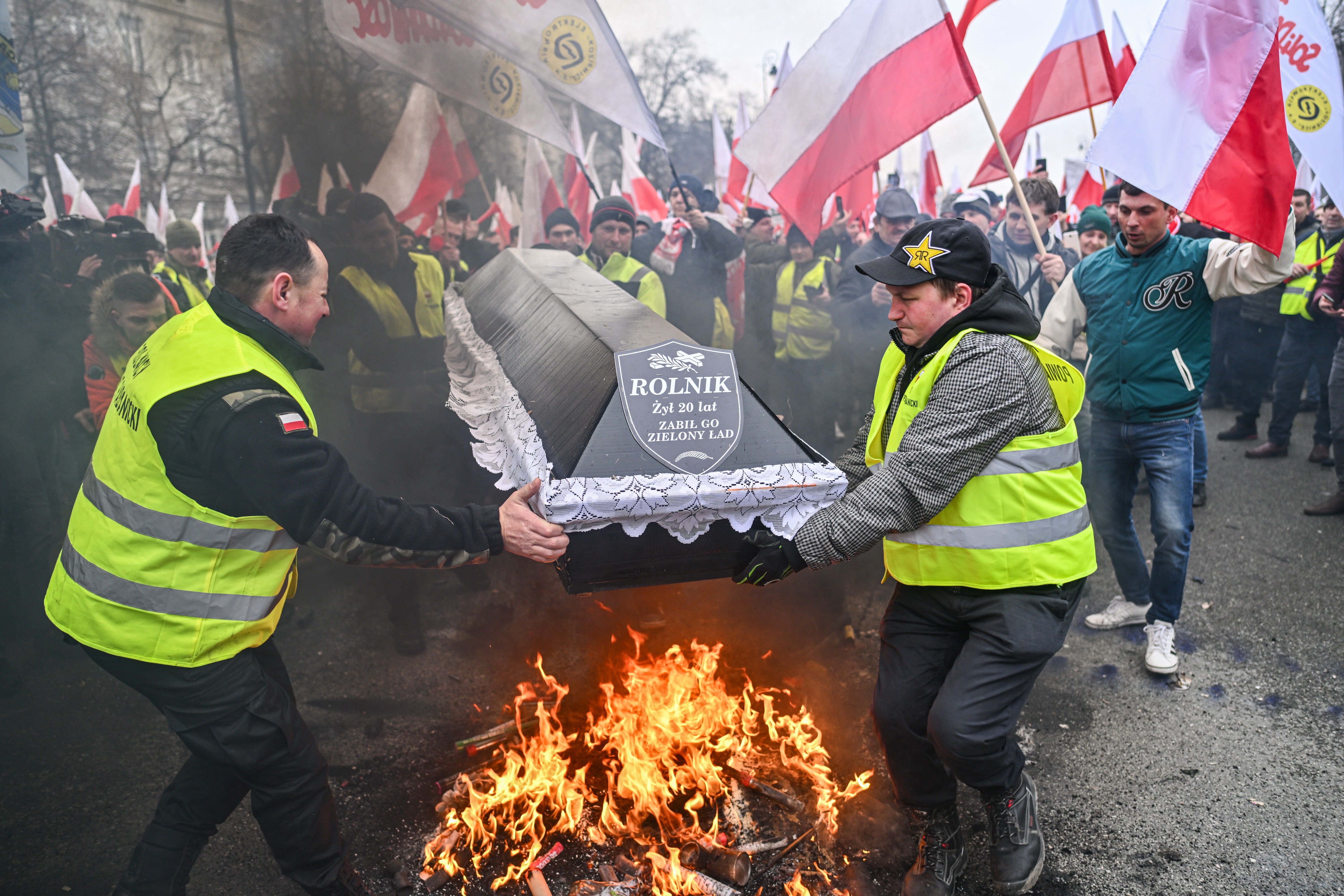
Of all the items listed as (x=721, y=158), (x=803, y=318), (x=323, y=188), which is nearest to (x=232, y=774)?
(x=803, y=318)

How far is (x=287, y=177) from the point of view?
8086mm

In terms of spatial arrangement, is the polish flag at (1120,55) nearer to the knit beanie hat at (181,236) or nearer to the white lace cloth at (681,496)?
the white lace cloth at (681,496)

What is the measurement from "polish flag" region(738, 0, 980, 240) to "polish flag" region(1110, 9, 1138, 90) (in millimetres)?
1211

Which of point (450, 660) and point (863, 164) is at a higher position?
point (863, 164)

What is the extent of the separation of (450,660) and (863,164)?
335 centimetres

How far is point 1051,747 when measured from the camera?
3.11 m

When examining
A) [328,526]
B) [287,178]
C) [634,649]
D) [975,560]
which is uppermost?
[287,178]

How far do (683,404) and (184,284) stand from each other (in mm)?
5423

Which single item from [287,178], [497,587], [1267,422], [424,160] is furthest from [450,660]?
[1267,422]

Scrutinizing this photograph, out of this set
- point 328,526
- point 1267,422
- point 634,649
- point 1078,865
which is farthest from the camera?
point 1267,422

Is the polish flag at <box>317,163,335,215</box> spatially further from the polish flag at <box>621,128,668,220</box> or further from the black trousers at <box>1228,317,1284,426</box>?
the black trousers at <box>1228,317,1284,426</box>

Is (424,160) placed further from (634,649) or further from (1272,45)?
(1272,45)

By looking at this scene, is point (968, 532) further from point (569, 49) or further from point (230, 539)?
point (569, 49)

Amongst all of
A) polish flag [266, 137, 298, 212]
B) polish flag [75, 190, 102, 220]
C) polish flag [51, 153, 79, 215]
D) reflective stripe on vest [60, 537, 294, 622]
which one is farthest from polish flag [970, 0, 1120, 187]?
polish flag [51, 153, 79, 215]
